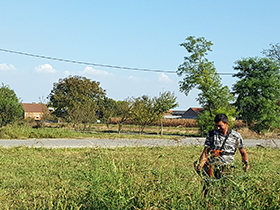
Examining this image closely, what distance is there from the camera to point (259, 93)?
44.5m

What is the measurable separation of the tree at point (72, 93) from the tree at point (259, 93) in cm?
2376

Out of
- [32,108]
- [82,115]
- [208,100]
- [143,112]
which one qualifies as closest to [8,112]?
[82,115]

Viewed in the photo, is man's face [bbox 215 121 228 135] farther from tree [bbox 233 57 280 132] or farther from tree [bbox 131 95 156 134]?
tree [bbox 233 57 280 132]

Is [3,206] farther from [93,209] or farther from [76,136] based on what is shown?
[76,136]

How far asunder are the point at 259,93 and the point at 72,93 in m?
28.8

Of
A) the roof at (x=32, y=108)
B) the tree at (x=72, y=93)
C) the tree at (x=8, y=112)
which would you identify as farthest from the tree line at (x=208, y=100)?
the roof at (x=32, y=108)

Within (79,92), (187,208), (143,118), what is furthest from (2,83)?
(187,208)

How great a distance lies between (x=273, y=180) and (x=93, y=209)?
7.63 feet

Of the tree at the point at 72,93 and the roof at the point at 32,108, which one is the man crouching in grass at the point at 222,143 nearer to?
the tree at the point at 72,93

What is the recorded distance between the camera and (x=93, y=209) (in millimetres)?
5051

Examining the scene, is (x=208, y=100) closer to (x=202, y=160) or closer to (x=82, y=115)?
(x=82, y=115)

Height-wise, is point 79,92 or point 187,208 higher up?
point 79,92

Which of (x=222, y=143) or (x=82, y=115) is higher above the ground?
(x=82, y=115)

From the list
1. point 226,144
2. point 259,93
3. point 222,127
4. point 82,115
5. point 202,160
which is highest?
point 259,93
